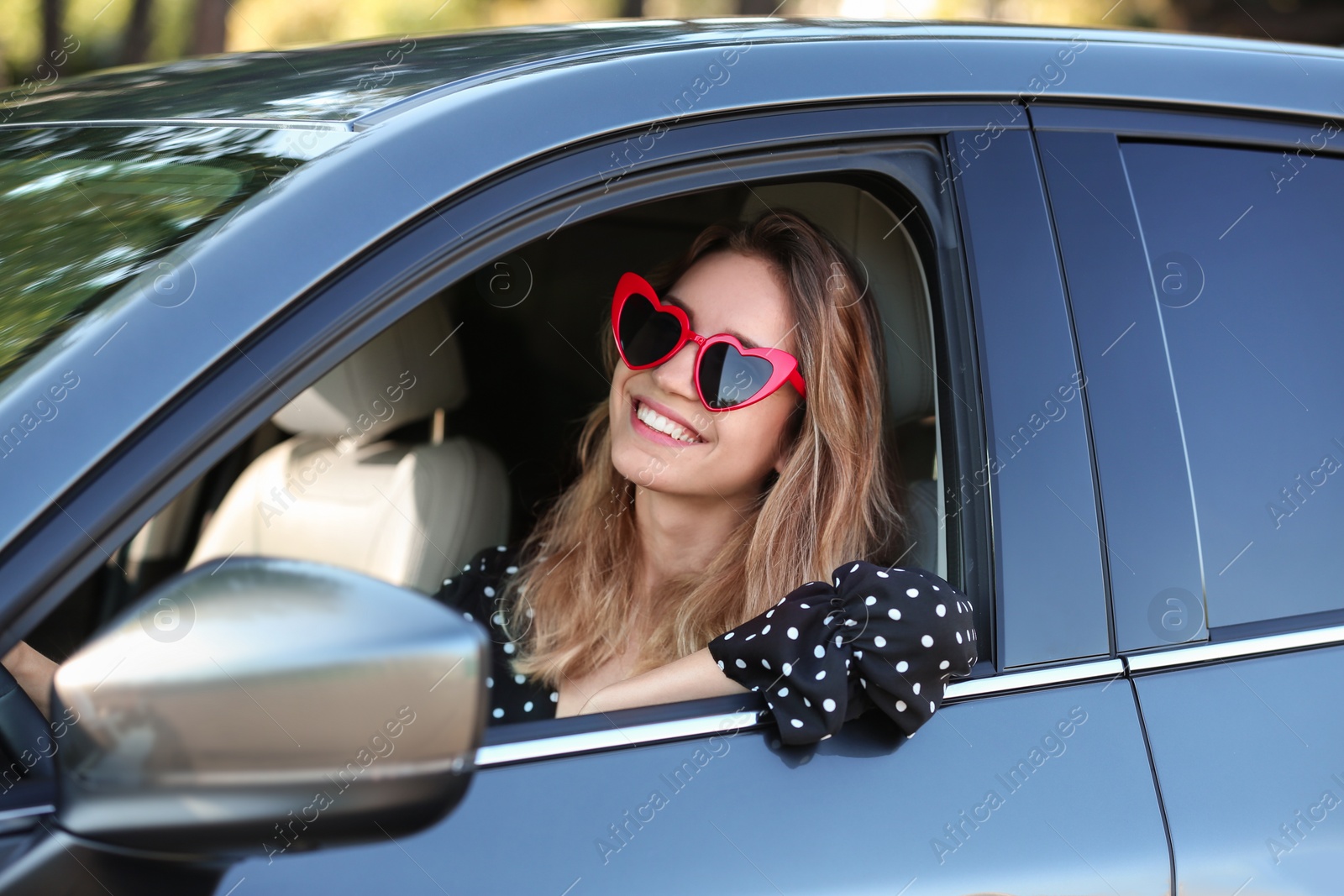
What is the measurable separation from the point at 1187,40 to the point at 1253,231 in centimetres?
29

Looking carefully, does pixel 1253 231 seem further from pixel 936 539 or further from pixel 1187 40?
pixel 936 539

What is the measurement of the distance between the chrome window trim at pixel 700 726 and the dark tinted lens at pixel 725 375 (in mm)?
571

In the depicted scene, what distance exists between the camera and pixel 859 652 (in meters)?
1.26

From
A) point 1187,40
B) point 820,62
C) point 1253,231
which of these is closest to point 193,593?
point 820,62

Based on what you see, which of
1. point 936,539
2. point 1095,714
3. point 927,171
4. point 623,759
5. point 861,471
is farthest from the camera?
point 861,471

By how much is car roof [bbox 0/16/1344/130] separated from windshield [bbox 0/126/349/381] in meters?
0.05

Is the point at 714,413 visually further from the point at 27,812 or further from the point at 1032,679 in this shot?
the point at 27,812

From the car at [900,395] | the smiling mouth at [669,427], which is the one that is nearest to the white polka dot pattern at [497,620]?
the smiling mouth at [669,427]

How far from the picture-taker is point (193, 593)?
0.88m

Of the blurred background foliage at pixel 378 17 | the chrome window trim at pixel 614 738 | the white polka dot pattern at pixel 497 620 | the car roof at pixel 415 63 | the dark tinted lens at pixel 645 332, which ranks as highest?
the blurred background foliage at pixel 378 17

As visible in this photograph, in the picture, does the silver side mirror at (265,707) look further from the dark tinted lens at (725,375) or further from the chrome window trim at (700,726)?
the dark tinted lens at (725,375)

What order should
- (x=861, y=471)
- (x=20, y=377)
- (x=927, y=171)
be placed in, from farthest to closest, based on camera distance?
(x=861, y=471)
(x=927, y=171)
(x=20, y=377)

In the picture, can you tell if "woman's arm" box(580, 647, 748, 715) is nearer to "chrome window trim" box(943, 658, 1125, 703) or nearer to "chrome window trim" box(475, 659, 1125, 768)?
"chrome window trim" box(475, 659, 1125, 768)

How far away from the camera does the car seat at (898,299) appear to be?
1559 millimetres
